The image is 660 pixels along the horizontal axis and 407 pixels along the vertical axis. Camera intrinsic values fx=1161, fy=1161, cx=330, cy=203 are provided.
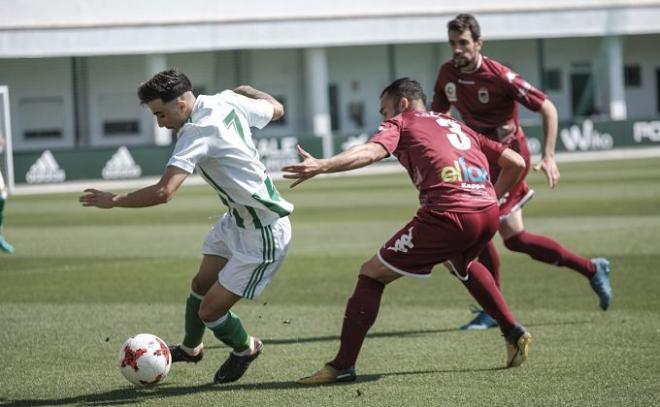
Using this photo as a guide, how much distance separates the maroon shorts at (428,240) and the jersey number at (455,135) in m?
0.43

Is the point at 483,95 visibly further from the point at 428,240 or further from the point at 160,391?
the point at 160,391

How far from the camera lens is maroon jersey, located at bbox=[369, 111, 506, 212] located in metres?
7.01

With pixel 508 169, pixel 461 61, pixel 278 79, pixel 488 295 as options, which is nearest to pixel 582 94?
pixel 278 79

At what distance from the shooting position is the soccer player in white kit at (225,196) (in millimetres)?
6477

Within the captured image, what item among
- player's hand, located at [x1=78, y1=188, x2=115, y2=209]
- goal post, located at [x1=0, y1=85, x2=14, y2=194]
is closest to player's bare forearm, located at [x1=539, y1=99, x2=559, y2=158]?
player's hand, located at [x1=78, y1=188, x2=115, y2=209]

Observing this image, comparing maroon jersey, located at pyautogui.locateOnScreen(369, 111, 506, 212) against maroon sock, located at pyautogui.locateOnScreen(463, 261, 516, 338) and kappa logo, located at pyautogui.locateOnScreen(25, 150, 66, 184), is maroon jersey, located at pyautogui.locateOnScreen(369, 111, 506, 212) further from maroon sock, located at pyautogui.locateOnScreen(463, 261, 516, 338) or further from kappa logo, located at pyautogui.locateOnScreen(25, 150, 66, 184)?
kappa logo, located at pyautogui.locateOnScreen(25, 150, 66, 184)

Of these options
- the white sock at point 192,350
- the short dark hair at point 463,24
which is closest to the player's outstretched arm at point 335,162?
the white sock at point 192,350

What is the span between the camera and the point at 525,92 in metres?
9.17

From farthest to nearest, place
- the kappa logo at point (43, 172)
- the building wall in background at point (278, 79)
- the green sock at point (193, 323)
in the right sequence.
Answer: the building wall in background at point (278, 79)
the kappa logo at point (43, 172)
the green sock at point (193, 323)

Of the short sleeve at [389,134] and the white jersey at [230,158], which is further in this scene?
the short sleeve at [389,134]

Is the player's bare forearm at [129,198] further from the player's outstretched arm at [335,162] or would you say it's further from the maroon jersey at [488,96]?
the maroon jersey at [488,96]

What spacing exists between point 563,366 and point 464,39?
2.83 metres

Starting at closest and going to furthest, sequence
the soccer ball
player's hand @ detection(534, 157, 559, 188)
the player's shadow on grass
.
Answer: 1. the player's shadow on grass
2. the soccer ball
3. player's hand @ detection(534, 157, 559, 188)

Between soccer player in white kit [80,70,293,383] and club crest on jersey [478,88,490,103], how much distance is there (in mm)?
2437
